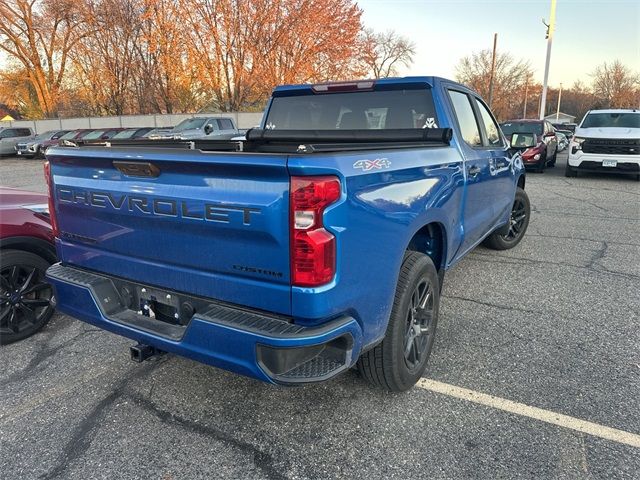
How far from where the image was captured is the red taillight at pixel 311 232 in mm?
1913

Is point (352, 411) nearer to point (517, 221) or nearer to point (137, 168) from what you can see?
point (137, 168)

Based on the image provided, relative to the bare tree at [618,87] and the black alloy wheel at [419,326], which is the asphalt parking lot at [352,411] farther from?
the bare tree at [618,87]

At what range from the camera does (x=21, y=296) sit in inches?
142

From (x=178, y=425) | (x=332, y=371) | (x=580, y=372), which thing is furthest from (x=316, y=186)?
(x=580, y=372)

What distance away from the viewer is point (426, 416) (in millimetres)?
2678

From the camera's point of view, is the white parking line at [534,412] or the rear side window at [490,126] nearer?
the white parking line at [534,412]

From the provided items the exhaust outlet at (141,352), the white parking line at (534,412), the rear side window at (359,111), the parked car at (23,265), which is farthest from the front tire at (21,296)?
the white parking line at (534,412)

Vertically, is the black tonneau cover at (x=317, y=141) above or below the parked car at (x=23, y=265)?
above

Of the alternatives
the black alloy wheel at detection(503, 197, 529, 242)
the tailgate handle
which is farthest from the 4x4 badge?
the black alloy wheel at detection(503, 197, 529, 242)

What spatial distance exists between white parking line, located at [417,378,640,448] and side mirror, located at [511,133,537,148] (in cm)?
316

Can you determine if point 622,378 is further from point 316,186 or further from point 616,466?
point 316,186

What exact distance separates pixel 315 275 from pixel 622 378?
2.43 metres

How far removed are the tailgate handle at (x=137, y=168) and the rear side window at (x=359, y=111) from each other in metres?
2.00

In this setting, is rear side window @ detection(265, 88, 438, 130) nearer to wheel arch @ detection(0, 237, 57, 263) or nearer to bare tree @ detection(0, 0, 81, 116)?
wheel arch @ detection(0, 237, 57, 263)
